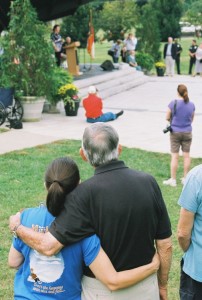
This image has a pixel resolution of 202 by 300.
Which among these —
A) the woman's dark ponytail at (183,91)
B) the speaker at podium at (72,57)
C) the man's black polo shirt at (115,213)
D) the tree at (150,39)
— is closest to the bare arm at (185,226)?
the man's black polo shirt at (115,213)

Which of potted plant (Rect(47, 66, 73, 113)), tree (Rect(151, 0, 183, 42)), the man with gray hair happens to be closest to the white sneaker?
the man with gray hair

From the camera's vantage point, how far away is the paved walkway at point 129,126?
1193cm

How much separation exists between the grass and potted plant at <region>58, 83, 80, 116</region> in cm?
343

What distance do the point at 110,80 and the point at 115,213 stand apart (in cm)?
1871

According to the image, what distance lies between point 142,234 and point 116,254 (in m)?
0.18

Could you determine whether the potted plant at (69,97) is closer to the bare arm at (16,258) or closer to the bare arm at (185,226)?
the bare arm at (185,226)

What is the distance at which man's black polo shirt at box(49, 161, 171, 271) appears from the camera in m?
2.93

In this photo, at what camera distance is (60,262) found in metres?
3.01

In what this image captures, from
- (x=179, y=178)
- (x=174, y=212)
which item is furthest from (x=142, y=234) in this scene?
(x=179, y=178)

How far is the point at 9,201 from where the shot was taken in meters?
7.81

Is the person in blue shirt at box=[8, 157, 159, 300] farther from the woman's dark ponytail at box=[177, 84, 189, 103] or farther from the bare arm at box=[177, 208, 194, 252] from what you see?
the woman's dark ponytail at box=[177, 84, 189, 103]

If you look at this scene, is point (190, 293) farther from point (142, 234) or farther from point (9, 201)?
point (9, 201)

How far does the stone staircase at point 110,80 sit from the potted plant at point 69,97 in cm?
275

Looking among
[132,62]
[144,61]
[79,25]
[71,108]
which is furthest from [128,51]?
[71,108]
